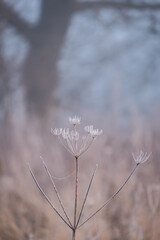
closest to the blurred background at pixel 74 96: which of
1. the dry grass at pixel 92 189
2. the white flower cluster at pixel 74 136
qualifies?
the dry grass at pixel 92 189

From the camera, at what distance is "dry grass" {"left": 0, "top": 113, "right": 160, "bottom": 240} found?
877 millimetres

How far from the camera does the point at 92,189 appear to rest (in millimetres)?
986

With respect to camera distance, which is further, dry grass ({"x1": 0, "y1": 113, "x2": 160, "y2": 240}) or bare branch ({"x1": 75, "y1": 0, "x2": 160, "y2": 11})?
bare branch ({"x1": 75, "y1": 0, "x2": 160, "y2": 11})

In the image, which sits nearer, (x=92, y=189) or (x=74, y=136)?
(x=74, y=136)

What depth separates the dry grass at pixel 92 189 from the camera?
2.88 ft

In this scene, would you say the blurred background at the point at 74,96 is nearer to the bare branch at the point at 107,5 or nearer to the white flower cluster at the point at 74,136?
the bare branch at the point at 107,5

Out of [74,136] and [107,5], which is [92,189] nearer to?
[74,136]

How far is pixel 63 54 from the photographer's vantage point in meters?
2.07

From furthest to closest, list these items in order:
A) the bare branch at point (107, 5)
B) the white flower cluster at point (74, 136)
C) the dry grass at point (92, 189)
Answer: the bare branch at point (107, 5) → the dry grass at point (92, 189) → the white flower cluster at point (74, 136)

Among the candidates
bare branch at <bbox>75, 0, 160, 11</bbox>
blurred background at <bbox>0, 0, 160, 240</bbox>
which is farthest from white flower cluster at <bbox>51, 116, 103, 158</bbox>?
bare branch at <bbox>75, 0, 160, 11</bbox>

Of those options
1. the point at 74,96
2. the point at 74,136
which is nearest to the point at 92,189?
the point at 74,136

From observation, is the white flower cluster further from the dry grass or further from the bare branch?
the bare branch

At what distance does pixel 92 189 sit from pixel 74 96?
1082 mm

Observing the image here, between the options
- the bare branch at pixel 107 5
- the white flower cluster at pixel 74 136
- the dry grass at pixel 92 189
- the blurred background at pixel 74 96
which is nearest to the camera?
the white flower cluster at pixel 74 136
